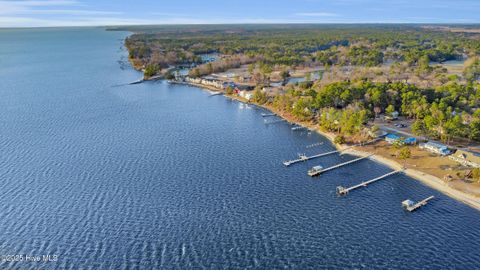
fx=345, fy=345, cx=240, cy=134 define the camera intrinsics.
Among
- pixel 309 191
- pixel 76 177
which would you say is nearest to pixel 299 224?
pixel 309 191

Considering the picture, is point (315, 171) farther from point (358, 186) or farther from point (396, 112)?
point (396, 112)

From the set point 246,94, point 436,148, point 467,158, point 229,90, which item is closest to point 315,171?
point 436,148

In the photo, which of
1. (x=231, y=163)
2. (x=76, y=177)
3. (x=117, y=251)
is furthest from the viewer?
(x=231, y=163)

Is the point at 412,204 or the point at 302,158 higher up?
the point at 302,158

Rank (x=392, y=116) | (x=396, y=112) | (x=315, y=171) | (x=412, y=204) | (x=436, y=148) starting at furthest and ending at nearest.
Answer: (x=396, y=112) < (x=392, y=116) < (x=436, y=148) < (x=315, y=171) < (x=412, y=204)

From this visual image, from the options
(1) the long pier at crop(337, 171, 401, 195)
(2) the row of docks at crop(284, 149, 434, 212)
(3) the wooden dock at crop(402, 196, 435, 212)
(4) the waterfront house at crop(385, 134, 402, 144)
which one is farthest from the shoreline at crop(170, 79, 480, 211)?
(4) the waterfront house at crop(385, 134, 402, 144)

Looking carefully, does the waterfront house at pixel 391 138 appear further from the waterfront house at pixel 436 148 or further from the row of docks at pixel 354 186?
the row of docks at pixel 354 186

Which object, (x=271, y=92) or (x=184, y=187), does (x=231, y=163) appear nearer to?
(x=184, y=187)
